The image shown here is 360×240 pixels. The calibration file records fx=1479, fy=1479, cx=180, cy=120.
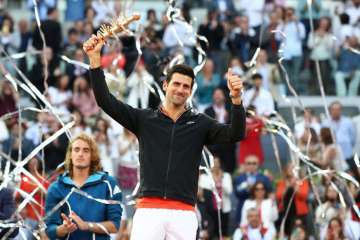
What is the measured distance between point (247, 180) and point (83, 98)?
3.58 meters

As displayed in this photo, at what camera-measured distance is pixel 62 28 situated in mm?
24484

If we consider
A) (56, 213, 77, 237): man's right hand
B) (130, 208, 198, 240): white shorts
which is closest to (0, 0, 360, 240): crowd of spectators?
(56, 213, 77, 237): man's right hand

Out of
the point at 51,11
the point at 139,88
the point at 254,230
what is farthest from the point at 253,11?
the point at 254,230

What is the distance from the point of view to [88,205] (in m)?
10.6

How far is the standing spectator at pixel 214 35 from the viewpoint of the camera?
22.4m

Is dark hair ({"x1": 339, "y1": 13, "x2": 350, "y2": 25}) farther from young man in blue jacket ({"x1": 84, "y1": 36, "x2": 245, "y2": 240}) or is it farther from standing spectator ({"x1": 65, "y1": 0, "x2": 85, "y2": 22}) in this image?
young man in blue jacket ({"x1": 84, "y1": 36, "x2": 245, "y2": 240})

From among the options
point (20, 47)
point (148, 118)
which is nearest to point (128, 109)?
point (148, 118)

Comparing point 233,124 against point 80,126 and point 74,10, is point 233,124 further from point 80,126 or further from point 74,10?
point 74,10

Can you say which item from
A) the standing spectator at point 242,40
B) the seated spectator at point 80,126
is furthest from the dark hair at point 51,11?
the seated spectator at point 80,126

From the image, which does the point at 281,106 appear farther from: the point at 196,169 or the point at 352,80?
the point at 196,169

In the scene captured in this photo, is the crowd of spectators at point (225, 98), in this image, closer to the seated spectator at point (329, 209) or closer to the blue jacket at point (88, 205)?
the seated spectator at point (329, 209)

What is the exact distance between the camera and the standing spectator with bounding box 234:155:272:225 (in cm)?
1712

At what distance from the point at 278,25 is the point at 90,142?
38.1 ft

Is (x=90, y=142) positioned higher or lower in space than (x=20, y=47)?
lower
